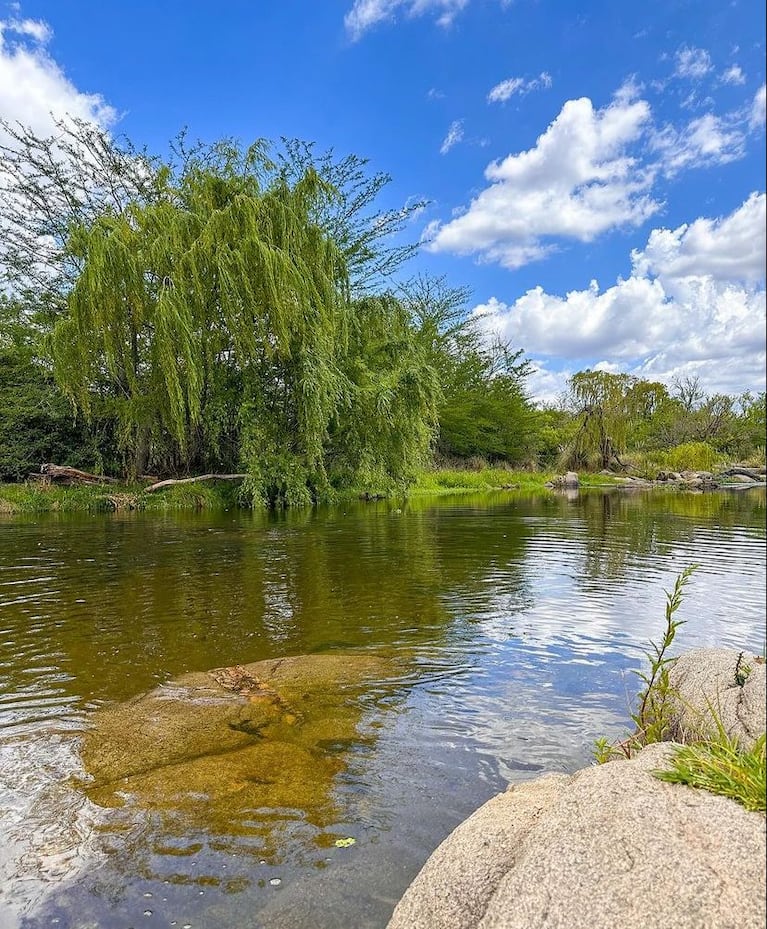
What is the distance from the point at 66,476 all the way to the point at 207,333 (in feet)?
24.7

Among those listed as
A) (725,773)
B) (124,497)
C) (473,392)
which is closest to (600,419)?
(473,392)

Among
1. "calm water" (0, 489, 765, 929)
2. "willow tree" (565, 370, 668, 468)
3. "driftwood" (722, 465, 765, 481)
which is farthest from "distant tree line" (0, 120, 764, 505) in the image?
"driftwood" (722, 465, 765, 481)

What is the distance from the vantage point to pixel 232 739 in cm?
405

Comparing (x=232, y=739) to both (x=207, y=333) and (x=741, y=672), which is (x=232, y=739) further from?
(x=207, y=333)

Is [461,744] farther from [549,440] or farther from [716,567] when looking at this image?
[549,440]

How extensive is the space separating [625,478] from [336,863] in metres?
38.8

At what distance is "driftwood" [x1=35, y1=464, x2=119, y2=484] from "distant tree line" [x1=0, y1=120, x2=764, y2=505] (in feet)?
2.57

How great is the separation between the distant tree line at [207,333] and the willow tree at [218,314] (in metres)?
0.05

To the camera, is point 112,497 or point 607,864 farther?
point 112,497

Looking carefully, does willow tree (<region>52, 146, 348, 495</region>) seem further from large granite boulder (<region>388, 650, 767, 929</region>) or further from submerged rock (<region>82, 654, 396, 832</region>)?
large granite boulder (<region>388, 650, 767, 929</region>)

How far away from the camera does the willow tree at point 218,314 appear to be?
1630cm

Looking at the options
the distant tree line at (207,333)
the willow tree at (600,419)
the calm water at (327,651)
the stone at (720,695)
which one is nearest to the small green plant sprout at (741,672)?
the stone at (720,695)

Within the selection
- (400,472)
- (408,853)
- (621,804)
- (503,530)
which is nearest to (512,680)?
(408,853)

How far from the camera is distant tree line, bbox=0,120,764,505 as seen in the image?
16.5 metres
